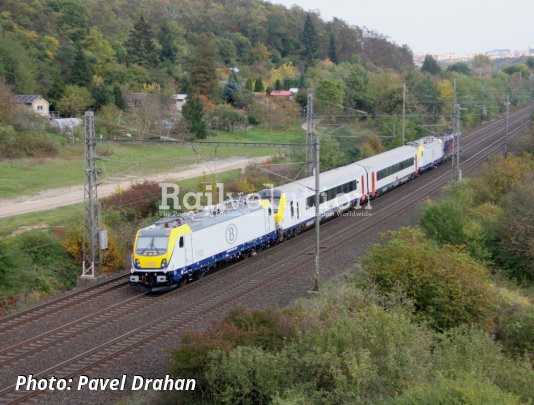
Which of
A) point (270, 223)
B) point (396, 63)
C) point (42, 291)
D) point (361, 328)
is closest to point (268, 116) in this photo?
point (270, 223)

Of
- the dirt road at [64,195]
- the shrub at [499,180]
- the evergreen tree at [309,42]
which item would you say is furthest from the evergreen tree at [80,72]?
the evergreen tree at [309,42]

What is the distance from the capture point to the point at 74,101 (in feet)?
199

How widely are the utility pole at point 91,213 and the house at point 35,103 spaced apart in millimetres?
34752

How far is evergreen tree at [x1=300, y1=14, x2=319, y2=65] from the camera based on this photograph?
12312cm

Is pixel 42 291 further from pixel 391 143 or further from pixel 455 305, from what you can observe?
pixel 391 143

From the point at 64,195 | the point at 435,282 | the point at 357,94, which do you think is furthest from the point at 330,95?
the point at 435,282

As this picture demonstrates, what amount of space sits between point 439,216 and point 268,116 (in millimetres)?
46040

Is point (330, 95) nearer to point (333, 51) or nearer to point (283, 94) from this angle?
point (283, 94)

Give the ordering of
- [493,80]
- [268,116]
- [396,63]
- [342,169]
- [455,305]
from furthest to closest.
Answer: [396,63] → [493,80] → [268,116] → [342,169] → [455,305]

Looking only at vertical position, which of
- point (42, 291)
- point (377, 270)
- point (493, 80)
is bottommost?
point (42, 291)

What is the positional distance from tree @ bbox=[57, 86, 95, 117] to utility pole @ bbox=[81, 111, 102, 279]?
37295mm

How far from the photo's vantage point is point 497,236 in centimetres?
2831

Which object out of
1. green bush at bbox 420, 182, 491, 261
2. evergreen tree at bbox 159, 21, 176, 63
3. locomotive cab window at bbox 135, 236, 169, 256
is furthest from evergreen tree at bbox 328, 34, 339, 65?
locomotive cab window at bbox 135, 236, 169, 256

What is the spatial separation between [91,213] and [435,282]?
12.9 m
